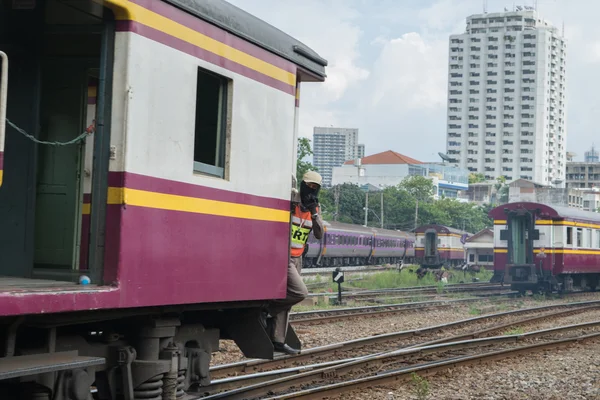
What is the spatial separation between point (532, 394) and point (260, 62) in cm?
522

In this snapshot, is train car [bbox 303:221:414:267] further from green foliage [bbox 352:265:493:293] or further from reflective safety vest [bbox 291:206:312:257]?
reflective safety vest [bbox 291:206:312:257]

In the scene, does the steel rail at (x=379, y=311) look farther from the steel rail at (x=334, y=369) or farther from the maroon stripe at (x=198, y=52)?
the maroon stripe at (x=198, y=52)

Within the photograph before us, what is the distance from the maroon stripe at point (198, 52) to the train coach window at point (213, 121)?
0.12 metres

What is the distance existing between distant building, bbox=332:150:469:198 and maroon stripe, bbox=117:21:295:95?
13815 centimetres

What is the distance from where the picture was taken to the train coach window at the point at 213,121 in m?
6.05

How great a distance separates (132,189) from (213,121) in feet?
4.36

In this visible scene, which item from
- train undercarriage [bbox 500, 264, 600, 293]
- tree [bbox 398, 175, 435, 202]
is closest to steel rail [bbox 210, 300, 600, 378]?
train undercarriage [bbox 500, 264, 600, 293]

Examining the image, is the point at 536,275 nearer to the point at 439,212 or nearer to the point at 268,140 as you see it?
the point at 268,140

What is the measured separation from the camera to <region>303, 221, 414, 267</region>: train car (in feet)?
138

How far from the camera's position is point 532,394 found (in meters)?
9.53

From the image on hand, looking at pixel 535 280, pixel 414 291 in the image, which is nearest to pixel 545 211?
pixel 535 280

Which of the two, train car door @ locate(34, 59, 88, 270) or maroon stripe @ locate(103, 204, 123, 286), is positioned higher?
train car door @ locate(34, 59, 88, 270)

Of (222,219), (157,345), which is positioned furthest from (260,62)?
(157,345)

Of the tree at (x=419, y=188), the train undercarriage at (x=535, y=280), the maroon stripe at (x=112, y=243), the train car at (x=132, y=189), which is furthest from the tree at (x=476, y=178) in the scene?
the maroon stripe at (x=112, y=243)
